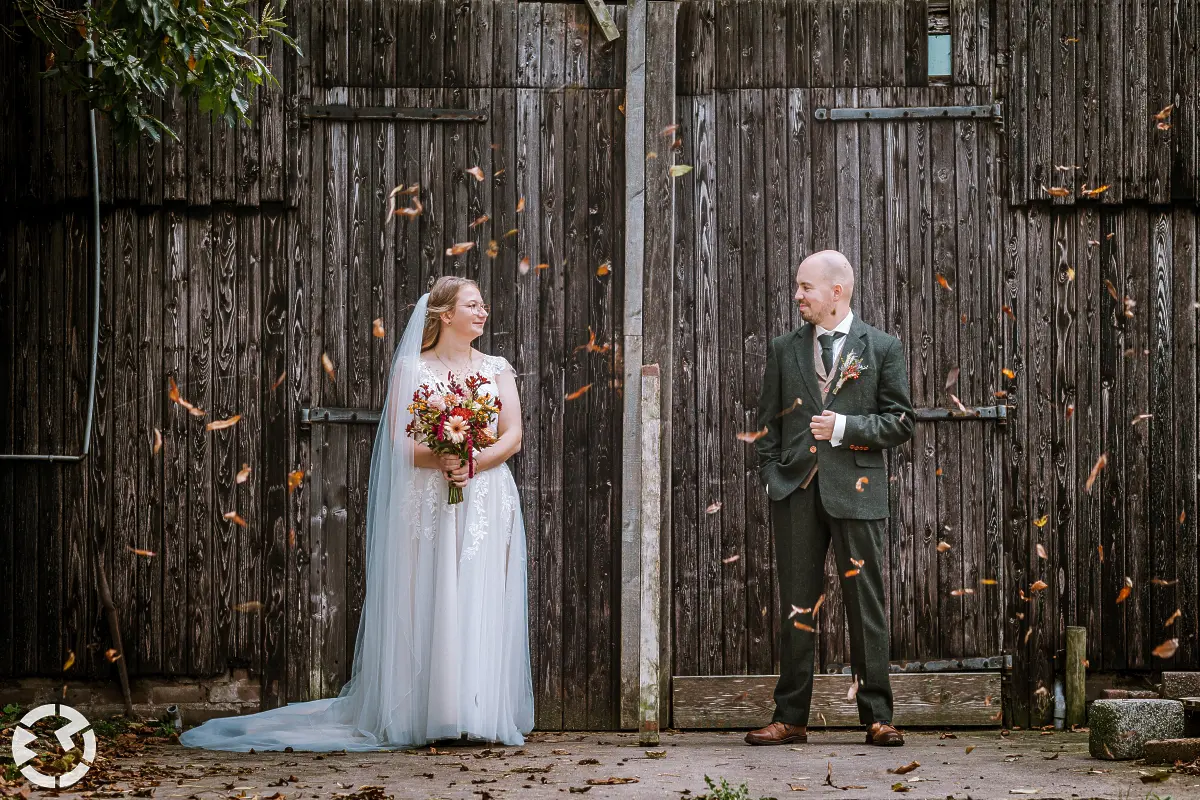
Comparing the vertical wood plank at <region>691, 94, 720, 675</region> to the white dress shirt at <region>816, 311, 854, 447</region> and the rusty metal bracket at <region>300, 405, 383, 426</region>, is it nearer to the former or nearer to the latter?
the white dress shirt at <region>816, 311, 854, 447</region>

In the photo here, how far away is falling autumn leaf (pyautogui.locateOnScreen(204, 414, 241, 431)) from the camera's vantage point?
20.1 feet

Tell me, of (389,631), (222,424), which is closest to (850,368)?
(389,631)

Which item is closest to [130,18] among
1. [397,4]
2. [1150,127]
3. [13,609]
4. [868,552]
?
[397,4]

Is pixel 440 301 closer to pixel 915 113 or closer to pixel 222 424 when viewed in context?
pixel 222 424

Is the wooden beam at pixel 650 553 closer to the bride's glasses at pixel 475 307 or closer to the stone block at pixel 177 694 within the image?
the bride's glasses at pixel 475 307

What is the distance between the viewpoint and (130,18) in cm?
503

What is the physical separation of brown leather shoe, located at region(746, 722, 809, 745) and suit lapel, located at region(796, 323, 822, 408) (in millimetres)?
1373

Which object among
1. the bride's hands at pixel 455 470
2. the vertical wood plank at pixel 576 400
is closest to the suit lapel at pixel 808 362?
the vertical wood plank at pixel 576 400

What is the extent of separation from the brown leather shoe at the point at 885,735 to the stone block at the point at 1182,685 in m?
1.39

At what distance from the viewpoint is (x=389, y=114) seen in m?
6.14

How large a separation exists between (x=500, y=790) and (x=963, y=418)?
117 inches

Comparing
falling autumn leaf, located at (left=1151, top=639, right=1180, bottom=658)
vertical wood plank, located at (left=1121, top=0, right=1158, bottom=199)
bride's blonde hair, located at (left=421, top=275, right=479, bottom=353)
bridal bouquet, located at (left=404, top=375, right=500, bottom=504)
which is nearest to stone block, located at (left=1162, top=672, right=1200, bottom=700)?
falling autumn leaf, located at (left=1151, top=639, right=1180, bottom=658)

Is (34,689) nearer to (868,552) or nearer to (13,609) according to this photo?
(13,609)

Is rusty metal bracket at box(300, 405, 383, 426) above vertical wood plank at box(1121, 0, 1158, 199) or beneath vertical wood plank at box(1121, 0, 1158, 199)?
beneath
